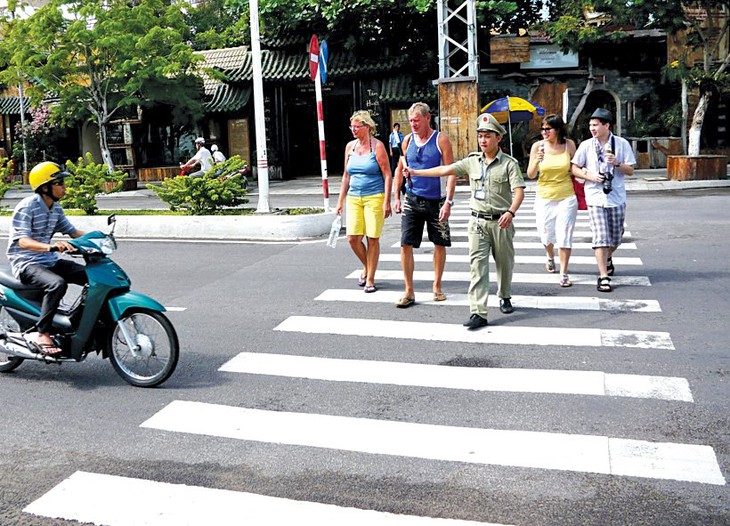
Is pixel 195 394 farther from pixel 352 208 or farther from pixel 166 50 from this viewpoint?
pixel 166 50

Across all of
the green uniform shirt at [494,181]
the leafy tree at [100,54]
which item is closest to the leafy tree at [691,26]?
the leafy tree at [100,54]

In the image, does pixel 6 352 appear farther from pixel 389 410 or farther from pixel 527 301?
pixel 527 301

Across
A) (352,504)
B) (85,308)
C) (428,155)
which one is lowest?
(352,504)

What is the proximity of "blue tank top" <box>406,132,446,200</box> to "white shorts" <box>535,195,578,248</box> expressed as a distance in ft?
5.20

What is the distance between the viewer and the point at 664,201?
17.4 m

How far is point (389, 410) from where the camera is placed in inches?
220

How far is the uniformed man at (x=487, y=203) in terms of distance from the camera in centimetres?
768

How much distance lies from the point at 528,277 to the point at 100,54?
805 inches

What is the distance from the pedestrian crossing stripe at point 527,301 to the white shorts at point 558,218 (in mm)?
804

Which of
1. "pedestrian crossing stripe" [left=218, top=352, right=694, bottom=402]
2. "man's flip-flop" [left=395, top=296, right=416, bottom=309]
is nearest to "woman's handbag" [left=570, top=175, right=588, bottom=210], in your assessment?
"man's flip-flop" [left=395, top=296, right=416, bottom=309]

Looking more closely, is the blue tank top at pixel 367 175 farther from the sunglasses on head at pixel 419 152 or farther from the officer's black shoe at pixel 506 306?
the officer's black shoe at pixel 506 306

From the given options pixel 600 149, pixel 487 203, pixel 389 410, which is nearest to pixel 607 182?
pixel 600 149

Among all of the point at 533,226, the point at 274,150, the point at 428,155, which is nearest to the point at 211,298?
the point at 428,155

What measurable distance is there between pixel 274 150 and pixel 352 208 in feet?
74.0
